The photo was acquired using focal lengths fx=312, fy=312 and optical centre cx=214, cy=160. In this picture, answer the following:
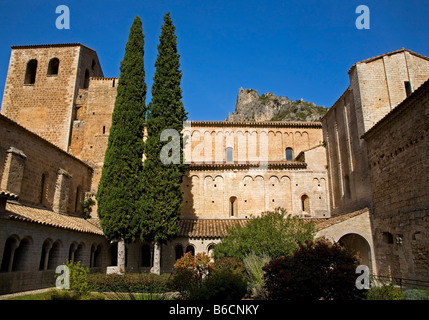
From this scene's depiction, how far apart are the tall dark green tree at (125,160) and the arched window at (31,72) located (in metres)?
13.8

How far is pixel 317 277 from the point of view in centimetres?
1012

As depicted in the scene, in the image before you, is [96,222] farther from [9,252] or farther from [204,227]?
[9,252]

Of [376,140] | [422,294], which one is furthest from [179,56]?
[422,294]

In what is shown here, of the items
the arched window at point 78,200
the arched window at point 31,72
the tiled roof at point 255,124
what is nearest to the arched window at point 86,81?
the arched window at point 31,72

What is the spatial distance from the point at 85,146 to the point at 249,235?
58.3ft

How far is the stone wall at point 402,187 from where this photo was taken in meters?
14.0

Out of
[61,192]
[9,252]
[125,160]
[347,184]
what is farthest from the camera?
[347,184]

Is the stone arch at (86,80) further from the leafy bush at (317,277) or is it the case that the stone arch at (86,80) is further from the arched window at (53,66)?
the leafy bush at (317,277)

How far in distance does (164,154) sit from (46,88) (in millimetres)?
17085

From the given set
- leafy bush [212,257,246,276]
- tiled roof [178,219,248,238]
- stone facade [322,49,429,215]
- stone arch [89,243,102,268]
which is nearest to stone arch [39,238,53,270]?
stone arch [89,243,102,268]

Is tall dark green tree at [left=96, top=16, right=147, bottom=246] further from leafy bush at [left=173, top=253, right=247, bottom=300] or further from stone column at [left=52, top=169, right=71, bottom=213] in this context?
leafy bush at [left=173, top=253, right=247, bottom=300]

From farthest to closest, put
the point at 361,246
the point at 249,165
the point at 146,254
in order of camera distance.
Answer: the point at 249,165 < the point at 146,254 < the point at 361,246

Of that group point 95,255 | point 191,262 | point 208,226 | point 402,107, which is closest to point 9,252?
point 95,255
